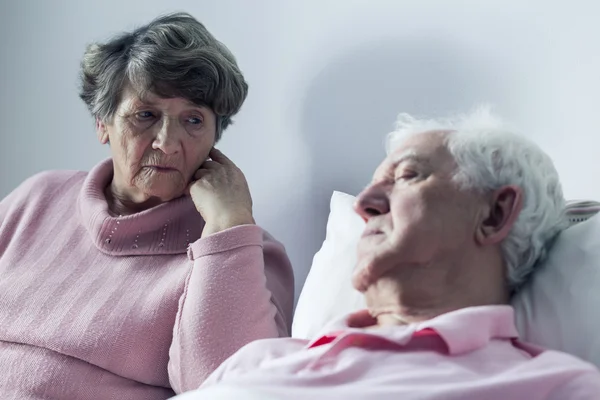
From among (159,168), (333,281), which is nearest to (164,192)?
(159,168)

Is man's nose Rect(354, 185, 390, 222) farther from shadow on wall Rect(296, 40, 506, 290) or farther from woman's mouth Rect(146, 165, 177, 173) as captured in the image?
woman's mouth Rect(146, 165, 177, 173)

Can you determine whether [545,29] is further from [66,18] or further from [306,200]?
[66,18]

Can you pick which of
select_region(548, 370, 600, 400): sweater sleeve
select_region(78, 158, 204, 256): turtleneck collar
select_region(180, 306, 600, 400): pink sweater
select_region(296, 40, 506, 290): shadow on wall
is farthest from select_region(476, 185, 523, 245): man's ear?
select_region(78, 158, 204, 256): turtleneck collar

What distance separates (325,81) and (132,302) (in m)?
0.69

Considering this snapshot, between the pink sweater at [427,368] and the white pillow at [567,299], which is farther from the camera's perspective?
the white pillow at [567,299]

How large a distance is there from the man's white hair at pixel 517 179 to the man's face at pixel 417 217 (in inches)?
0.9

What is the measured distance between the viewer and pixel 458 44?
1.72 m

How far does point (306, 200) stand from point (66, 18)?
1.00 metres

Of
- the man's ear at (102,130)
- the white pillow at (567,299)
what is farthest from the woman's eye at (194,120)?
the white pillow at (567,299)

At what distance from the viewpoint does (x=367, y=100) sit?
1879mm

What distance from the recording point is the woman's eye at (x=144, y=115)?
1758 mm

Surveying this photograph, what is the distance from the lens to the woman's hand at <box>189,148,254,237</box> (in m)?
Result: 1.65

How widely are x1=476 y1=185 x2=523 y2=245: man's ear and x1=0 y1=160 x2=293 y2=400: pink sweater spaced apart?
0.50 m

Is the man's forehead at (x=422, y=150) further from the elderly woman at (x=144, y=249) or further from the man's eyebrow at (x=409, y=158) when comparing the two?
the elderly woman at (x=144, y=249)
